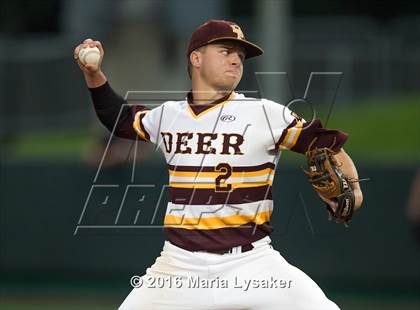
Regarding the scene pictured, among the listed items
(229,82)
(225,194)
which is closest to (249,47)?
(229,82)

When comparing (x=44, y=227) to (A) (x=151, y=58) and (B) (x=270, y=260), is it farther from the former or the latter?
(B) (x=270, y=260)

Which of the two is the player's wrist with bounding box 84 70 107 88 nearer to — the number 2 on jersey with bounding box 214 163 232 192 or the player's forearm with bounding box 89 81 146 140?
the player's forearm with bounding box 89 81 146 140

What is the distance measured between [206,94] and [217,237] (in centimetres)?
78

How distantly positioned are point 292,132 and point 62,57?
11.1 metres

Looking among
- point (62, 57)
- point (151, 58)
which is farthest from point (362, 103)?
point (62, 57)

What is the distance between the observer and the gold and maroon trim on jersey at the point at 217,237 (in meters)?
5.44

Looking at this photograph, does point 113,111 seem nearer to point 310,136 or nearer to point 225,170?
point 225,170

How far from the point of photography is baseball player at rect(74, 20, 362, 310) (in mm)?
5340

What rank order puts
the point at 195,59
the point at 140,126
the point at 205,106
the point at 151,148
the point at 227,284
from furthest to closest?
1. the point at 151,148
2. the point at 140,126
3. the point at 195,59
4. the point at 205,106
5. the point at 227,284

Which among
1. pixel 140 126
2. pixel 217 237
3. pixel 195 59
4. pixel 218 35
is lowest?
pixel 217 237

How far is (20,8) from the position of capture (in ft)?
65.5

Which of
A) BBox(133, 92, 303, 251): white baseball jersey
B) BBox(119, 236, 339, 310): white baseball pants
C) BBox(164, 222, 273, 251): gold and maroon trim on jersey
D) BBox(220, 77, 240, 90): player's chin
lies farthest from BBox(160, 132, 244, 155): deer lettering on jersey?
BBox(119, 236, 339, 310): white baseball pants

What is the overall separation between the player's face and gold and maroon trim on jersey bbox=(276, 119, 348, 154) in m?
0.43

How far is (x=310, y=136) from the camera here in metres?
5.49
